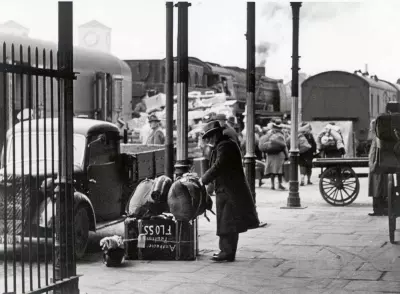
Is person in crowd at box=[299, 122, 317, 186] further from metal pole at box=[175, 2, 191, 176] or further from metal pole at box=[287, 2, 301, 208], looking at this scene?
metal pole at box=[175, 2, 191, 176]

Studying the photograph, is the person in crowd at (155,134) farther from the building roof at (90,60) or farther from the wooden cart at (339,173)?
the wooden cart at (339,173)

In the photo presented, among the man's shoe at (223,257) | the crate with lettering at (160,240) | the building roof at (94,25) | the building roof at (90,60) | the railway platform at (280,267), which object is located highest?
the building roof at (94,25)

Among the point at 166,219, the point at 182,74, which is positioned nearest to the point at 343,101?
the point at 182,74

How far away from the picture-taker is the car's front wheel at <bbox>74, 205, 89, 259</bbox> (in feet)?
32.8

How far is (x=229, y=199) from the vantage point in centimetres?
979

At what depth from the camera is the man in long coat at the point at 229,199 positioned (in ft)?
32.1

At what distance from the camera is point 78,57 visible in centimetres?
2084

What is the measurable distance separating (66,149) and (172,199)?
309 centimetres

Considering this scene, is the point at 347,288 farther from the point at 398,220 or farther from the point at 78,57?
the point at 78,57

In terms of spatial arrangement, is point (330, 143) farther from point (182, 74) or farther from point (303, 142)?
point (182, 74)

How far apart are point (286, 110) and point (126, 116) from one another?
2555cm

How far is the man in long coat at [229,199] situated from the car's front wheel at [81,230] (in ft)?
5.14

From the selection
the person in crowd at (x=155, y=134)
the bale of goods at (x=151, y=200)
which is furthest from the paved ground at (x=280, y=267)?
the person in crowd at (x=155, y=134)

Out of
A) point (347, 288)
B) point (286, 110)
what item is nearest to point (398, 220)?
point (347, 288)
